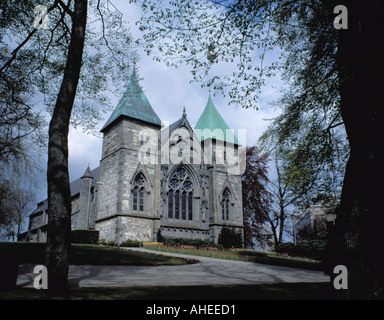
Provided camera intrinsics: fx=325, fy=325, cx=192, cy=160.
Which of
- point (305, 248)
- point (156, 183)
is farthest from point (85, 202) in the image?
point (305, 248)

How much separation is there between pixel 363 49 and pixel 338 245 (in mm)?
3793

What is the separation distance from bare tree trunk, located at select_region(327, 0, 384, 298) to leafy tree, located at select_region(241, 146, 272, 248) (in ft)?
Answer: 106

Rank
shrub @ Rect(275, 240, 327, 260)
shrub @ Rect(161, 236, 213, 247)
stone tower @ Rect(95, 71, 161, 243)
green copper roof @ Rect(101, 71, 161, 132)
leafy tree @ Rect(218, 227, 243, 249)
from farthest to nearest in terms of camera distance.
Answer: leafy tree @ Rect(218, 227, 243, 249) → green copper roof @ Rect(101, 71, 161, 132) → shrub @ Rect(275, 240, 327, 260) → shrub @ Rect(161, 236, 213, 247) → stone tower @ Rect(95, 71, 161, 243)

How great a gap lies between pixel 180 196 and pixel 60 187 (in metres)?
24.1

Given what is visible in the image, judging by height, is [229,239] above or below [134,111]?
below

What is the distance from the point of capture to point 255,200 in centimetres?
4025

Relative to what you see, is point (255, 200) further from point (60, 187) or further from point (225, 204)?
point (60, 187)

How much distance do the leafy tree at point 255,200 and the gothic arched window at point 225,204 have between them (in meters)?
6.61

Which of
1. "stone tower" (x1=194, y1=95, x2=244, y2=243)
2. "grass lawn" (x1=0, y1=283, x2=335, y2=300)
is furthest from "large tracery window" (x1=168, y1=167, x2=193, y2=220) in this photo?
"grass lawn" (x1=0, y1=283, x2=335, y2=300)

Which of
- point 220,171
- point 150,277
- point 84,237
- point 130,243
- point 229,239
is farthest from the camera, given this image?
point 220,171

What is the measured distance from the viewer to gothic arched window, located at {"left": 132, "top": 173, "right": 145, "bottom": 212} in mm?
26500

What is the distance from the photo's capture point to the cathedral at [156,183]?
85.7 feet

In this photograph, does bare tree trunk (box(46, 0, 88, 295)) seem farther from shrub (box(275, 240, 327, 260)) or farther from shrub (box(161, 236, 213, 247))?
shrub (box(275, 240, 327, 260))

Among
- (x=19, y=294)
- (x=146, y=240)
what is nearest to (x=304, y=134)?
(x=19, y=294)
